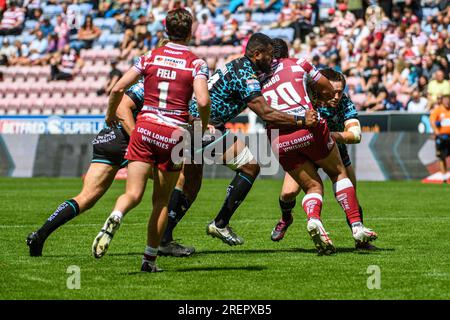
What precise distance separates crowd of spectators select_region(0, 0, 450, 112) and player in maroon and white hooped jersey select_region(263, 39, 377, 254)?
15921 mm

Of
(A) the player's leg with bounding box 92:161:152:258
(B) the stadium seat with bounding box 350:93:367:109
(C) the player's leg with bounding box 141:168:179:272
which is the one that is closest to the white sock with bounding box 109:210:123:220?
(A) the player's leg with bounding box 92:161:152:258

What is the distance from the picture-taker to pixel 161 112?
8711 mm

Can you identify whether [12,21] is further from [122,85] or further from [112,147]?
[122,85]

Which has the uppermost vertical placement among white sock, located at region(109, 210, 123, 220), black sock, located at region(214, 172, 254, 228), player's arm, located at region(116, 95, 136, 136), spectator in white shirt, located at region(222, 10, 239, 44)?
player's arm, located at region(116, 95, 136, 136)

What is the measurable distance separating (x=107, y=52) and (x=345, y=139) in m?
23.9

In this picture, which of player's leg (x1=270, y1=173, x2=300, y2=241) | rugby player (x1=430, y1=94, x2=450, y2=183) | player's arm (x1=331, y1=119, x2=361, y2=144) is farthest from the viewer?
rugby player (x1=430, y1=94, x2=450, y2=183)

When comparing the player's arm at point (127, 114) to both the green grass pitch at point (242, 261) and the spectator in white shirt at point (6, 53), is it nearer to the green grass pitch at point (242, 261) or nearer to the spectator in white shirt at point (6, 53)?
the green grass pitch at point (242, 261)

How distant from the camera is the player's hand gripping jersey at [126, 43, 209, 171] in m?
8.65

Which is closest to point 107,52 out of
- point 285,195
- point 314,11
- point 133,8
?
point 133,8

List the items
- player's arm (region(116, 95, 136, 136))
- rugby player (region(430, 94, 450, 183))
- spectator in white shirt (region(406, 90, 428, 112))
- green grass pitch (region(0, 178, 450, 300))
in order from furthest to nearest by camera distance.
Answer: spectator in white shirt (region(406, 90, 428, 112))
rugby player (region(430, 94, 450, 183))
player's arm (region(116, 95, 136, 136))
green grass pitch (region(0, 178, 450, 300))

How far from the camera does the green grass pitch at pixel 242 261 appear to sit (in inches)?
309

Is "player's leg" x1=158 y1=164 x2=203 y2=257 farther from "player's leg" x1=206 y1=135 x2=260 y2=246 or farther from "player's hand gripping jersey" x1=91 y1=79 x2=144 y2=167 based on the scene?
"player's hand gripping jersey" x1=91 y1=79 x2=144 y2=167

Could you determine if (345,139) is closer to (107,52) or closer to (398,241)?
(398,241)

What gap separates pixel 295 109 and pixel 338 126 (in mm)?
1577
